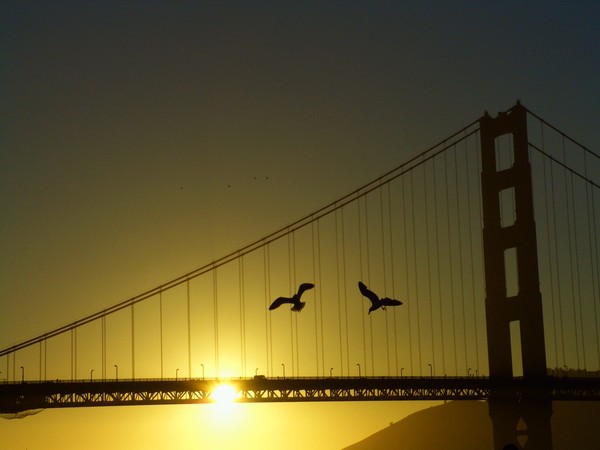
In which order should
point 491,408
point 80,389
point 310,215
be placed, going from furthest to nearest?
point 310,215, point 491,408, point 80,389

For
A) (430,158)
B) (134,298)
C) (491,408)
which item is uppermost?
(430,158)

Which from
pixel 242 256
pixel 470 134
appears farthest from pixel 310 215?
pixel 470 134

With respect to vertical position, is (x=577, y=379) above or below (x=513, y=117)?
below

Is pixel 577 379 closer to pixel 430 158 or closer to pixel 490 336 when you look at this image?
pixel 490 336

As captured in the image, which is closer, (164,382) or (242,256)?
(164,382)
